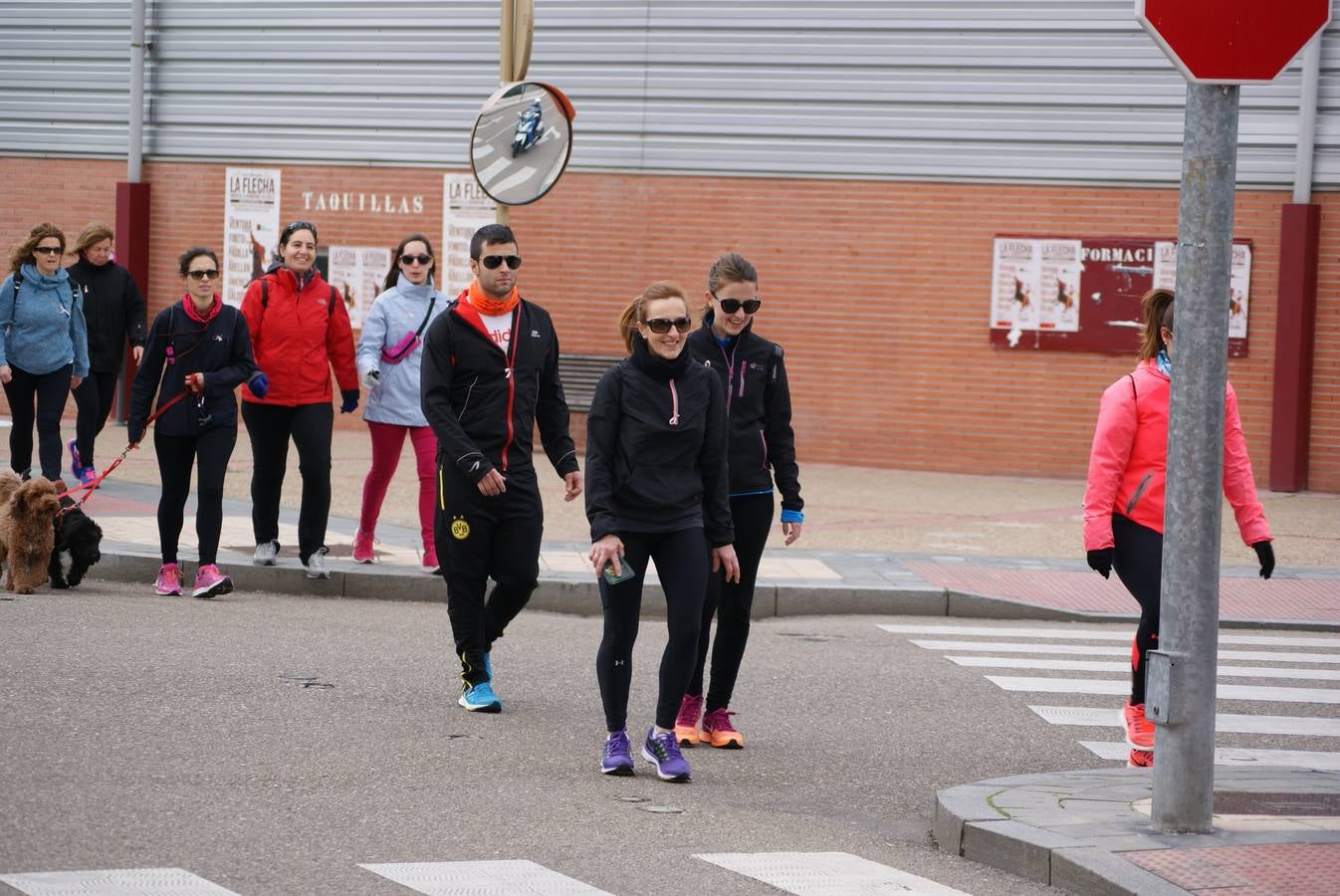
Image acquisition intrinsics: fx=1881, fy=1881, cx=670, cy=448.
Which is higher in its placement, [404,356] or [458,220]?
[458,220]

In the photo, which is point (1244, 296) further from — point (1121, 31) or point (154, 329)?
point (154, 329)

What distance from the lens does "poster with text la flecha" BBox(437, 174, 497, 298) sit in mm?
19844

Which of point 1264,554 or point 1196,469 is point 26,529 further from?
point 1196,469

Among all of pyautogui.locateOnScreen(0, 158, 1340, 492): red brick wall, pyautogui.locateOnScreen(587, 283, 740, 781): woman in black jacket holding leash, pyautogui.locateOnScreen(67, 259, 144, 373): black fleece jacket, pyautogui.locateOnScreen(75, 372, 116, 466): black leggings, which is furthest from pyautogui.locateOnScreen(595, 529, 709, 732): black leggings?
pyautogui.locateOnScreen(0, 158, 1340, 492): red brick wall

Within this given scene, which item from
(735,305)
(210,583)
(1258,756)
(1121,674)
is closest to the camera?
(735,305)

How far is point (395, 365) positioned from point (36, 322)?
3.20 m

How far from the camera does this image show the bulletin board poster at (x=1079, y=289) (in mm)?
17562

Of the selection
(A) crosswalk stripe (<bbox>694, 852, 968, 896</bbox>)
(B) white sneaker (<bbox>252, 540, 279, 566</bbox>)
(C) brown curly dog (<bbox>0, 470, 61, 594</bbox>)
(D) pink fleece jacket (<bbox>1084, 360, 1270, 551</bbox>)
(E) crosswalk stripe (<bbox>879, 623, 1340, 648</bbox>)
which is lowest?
(E) crosswalk stripe (<bbox>879, 623, 1340, 648</bbox>)

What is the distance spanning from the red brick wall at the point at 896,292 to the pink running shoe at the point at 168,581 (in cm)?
919

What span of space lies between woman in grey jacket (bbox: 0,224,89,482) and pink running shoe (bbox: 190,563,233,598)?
9.16ft

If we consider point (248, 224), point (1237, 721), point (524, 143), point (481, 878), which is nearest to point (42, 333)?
point (524, 143)

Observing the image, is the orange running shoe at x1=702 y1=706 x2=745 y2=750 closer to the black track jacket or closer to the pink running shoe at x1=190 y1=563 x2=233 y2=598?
the black track jacket

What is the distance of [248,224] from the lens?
68.8 feet

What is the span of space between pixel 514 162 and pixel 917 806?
5.57 m
